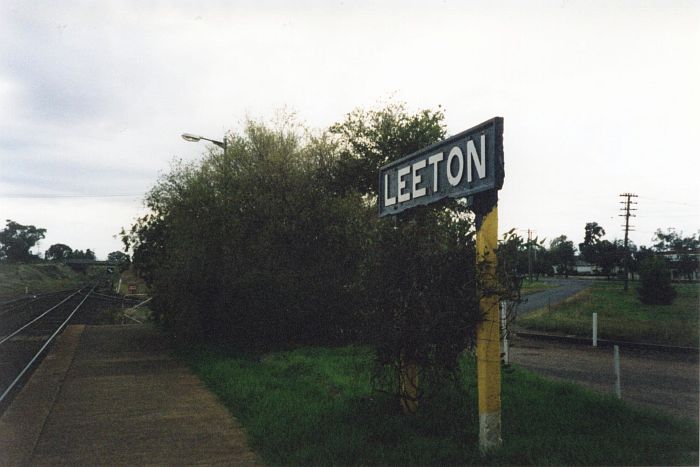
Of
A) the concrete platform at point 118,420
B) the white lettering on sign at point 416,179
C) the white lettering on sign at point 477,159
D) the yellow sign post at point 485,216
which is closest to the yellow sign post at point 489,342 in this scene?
the yellow sign post at point 485,216

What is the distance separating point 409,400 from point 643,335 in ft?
44.9

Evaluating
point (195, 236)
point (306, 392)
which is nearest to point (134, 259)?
point (195, 236)

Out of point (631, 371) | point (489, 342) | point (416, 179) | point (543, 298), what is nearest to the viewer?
point (489, 342)

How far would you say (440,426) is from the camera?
623cm

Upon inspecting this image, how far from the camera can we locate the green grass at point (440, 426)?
5203 millimetres

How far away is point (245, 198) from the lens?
47.0 ft

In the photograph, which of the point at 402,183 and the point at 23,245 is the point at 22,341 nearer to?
the point at 402,183

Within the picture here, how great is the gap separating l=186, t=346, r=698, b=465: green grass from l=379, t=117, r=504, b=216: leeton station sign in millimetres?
2101

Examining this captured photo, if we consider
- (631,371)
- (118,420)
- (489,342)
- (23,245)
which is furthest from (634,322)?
(23,245)

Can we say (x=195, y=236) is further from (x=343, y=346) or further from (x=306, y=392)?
(x=306, y=392)

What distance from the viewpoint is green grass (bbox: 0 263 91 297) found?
66.9m

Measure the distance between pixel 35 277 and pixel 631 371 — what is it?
309ft

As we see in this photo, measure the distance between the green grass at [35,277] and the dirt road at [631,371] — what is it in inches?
2352

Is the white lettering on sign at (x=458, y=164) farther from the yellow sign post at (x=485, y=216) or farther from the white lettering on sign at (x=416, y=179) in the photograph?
the white lettering on sign at (x=416, y=179)
